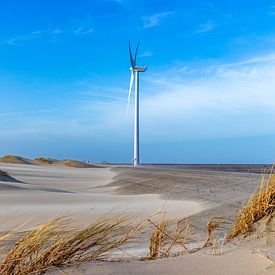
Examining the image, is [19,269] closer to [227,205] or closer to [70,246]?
[70,246]

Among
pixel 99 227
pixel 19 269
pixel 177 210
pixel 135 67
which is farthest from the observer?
pixel 135 67

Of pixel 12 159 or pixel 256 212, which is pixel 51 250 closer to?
pixel 256 212

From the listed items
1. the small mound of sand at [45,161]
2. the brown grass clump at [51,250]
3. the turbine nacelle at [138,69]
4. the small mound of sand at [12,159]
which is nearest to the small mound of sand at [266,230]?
the brown grass clump at [51,250]

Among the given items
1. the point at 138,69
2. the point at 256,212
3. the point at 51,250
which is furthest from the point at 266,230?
the point at 138,69

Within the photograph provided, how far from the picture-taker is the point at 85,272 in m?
3.31

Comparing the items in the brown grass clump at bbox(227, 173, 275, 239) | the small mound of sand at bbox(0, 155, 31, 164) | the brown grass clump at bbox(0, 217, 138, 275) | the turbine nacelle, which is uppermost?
the turbine nacelle

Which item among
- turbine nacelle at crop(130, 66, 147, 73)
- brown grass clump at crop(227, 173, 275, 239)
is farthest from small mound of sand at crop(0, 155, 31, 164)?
brown grass clump at crop(227, 173, 275, 239)

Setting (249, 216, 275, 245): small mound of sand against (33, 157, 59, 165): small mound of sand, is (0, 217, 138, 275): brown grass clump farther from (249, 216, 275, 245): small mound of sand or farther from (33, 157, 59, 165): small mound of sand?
(33, 157, 59, 165): small mound of sand

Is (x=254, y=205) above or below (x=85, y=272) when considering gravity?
above

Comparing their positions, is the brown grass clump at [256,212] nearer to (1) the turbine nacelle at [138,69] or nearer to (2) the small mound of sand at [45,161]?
(1) the turbine nacelle at [138,69]

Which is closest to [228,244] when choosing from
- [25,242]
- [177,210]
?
[25,242]

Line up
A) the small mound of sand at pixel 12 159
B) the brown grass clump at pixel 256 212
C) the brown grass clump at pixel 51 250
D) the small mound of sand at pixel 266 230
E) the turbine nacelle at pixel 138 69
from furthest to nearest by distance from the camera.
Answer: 1. the small mound of sand at pixel 12 159
2. the turbine nacelle at pixel 138 69
3. the brown grass clump at pixel 256 212
4. the small mound of sand at pixel 266 230
5. the brown grass clump at pixel 51 250

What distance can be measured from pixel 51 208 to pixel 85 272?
7.11m

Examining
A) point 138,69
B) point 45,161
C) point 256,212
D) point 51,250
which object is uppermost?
point 138,69
